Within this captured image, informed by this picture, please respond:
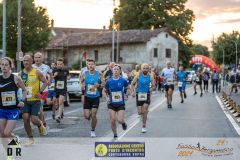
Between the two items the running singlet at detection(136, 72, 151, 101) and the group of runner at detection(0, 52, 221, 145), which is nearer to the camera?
the group of runner at detection(0, 52, 221, 145)

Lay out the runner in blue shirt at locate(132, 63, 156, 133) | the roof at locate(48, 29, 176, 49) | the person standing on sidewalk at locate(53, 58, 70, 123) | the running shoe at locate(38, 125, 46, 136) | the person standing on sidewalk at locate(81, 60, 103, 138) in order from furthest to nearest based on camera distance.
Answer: the roof at locate(48, 29, 176, 49) → the person standing on sidewalk at locate(53, 58, 70, 123) → the runner in blue shirt at locate(132, 63, 156, 133) → the person standing on sidewalk at locate(81, 60, 103, 138) → the running shoe at locate(38, 125, 46, 136)

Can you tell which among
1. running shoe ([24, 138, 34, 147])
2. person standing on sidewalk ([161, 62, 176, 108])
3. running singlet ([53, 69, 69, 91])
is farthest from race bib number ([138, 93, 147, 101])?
person standing on sidewalk ([161, 62, 176, 108])

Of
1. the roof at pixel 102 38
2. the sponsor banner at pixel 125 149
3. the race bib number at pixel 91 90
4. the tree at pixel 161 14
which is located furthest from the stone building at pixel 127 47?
the sponsor banner at pixel 125 149

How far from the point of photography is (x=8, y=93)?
880 cm

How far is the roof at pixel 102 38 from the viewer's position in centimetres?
7108

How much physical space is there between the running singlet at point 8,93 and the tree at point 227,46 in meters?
87.6

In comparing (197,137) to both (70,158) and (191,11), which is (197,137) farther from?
(191,11)

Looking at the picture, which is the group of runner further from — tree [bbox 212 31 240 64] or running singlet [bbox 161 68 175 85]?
tree [bbox 212 31 240 64]

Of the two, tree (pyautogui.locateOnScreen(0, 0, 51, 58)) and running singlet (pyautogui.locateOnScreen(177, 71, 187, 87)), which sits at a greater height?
tree (pyautogui.locateOnScreen(0, 0, 51, 58))

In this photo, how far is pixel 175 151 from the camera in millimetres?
9547
